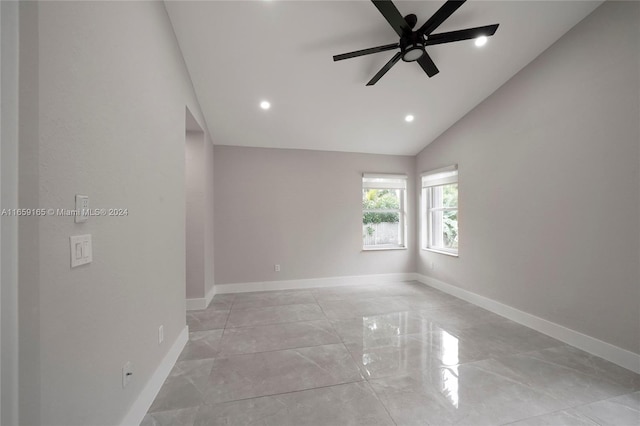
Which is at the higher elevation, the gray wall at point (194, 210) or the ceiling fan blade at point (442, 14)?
the ceiling fan blade at point (442, 14)

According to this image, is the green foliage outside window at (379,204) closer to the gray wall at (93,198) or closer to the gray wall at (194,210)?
the gray wall at (194,210)

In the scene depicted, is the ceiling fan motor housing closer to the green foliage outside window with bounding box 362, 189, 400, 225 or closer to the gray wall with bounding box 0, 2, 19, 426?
the gray wall with bounding box 0, 2, 19, 426

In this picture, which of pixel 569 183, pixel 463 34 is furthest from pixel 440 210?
pixel 463 34

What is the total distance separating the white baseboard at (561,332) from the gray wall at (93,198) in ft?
11.9

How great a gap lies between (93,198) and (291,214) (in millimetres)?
3093

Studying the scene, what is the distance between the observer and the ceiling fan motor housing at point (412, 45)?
74.5 inches

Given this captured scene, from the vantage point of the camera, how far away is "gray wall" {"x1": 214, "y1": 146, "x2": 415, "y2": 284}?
3951 millimetres

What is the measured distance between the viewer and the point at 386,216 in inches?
185

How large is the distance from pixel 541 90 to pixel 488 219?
61.0 inches

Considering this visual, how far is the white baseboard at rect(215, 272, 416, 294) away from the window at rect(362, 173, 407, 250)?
1.81 ft

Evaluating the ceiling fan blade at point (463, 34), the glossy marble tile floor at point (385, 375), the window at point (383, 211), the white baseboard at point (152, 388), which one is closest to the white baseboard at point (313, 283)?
the window at point (383, 211)

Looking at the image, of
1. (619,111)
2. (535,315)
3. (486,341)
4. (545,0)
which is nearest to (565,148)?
(619,111)

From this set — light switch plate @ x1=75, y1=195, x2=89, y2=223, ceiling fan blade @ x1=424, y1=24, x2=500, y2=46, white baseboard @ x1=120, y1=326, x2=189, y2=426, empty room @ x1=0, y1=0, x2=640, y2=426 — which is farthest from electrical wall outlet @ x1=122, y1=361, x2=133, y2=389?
ceiling fan blade @ x1=424, y1=24, x2=500, y2=46

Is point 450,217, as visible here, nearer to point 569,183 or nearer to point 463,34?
point 569,183
